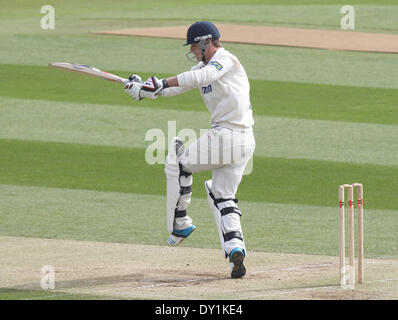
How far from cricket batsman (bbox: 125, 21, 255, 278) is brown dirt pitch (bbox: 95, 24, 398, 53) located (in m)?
12.8

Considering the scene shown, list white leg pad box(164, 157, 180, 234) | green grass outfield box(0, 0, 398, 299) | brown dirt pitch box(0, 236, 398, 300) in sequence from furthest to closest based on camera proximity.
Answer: green grass outfield box(0, 0, 398, 299)
white leg pad box(164, 157, 180, 234)
brown dirt pitch box(0, 236, 398, 300)

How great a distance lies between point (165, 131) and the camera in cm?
1527

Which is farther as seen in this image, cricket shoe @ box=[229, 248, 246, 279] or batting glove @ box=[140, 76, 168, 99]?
batting glove @ box=[140, 76, 168, 99]

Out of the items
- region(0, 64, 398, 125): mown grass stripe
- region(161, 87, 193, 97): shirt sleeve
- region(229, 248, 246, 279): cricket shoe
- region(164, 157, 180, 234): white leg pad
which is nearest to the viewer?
region(229, 248, 246, 279): cricket shoe

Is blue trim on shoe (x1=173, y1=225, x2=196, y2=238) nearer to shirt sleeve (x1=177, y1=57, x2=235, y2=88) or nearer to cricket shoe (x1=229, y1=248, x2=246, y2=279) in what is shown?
cricket shoe (x1=229, y1=248, x2=246, y2=279)

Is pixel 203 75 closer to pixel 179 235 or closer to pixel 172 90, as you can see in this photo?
pixel 172 90

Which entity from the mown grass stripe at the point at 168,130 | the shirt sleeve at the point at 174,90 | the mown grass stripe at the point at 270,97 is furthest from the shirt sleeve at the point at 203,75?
the mown grass stripe at the point at 270,97

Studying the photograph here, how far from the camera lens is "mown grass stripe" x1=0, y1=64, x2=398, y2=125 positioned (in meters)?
16.3

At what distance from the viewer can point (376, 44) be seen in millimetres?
21781

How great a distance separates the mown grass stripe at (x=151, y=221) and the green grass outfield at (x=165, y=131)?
2cm

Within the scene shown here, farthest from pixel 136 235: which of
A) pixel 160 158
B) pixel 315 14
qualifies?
pixel 315 14

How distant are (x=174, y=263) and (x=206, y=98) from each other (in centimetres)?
154

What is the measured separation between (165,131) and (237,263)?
23.0ft

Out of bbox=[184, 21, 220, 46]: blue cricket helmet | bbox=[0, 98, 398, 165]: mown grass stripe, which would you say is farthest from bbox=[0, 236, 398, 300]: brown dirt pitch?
bbox=[0, 98, 398, 165]: mown grass stripe
